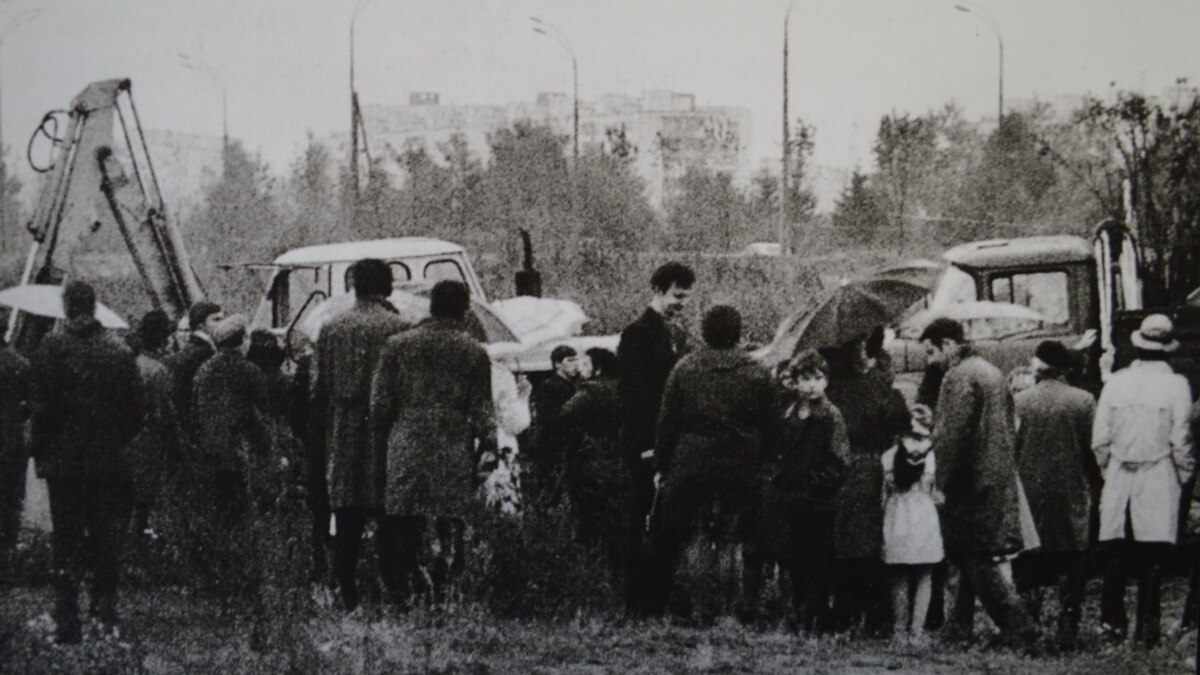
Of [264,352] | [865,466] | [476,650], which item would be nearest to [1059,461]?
[865,466]

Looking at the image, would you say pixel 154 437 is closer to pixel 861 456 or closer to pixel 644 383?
pixel 644 383

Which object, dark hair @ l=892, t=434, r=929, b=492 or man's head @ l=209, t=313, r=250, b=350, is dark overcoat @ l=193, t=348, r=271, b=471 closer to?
man's head @ l=209, t=313, r=250, b=350

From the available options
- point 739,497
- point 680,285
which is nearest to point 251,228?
point 680,285

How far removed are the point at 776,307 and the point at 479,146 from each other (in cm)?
190

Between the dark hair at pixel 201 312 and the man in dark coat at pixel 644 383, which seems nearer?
the man in dark coat at pixel 644 383

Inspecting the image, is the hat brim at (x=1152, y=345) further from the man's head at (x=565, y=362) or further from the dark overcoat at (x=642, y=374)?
the man's head at (x=565, y=362)

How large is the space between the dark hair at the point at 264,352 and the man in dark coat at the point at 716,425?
6.91 feet

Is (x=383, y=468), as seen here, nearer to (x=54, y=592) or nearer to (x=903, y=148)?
(x=54, y=592)

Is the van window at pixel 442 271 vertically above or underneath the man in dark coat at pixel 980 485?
above

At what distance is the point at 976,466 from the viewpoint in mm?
5977

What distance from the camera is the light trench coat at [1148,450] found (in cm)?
607

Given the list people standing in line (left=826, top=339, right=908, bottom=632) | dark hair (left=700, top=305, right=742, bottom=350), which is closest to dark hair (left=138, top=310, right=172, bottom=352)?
dark hair (left=700, top=305, right=742, bottom=350)

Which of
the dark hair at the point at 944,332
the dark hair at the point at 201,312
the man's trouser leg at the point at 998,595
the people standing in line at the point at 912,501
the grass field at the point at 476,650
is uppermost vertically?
the dark hair at the point at 201,312

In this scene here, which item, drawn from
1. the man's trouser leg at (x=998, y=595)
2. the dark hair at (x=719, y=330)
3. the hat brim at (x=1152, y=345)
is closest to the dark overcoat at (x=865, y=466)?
the man's trouser leg at (x=998, y=595)
